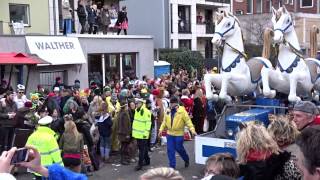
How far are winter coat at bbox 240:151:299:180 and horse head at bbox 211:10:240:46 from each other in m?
6.37

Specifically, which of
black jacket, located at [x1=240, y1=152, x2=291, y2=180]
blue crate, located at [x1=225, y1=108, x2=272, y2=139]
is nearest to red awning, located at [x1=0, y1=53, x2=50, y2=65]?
blue crate, located at [x1=225, y1=108, x2=272, y2=139]

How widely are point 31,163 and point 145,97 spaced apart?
10776 mm

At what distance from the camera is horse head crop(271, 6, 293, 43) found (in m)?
10.5

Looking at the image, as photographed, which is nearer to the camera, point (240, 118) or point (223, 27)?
point (240, 118)

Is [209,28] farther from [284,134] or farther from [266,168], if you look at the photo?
[266,168]

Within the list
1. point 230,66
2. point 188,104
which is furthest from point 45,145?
point 188,104

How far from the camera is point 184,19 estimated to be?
4078 cm

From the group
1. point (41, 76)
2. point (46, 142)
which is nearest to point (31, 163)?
point (46, 142)

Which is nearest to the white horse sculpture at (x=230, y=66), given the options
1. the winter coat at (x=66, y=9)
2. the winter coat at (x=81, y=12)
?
the winter coat at (x=81, y=12)

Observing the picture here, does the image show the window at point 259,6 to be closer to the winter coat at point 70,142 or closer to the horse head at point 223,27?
the horse head at point 223,27

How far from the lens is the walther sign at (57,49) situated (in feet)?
64.0

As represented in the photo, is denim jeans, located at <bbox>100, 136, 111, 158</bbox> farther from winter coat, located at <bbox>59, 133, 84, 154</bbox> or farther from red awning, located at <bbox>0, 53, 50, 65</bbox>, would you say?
red awning, located at <bbox>0, 53, 50, 65</bbox>

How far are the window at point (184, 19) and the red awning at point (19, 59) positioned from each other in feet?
75.5

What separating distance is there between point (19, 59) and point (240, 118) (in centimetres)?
978
